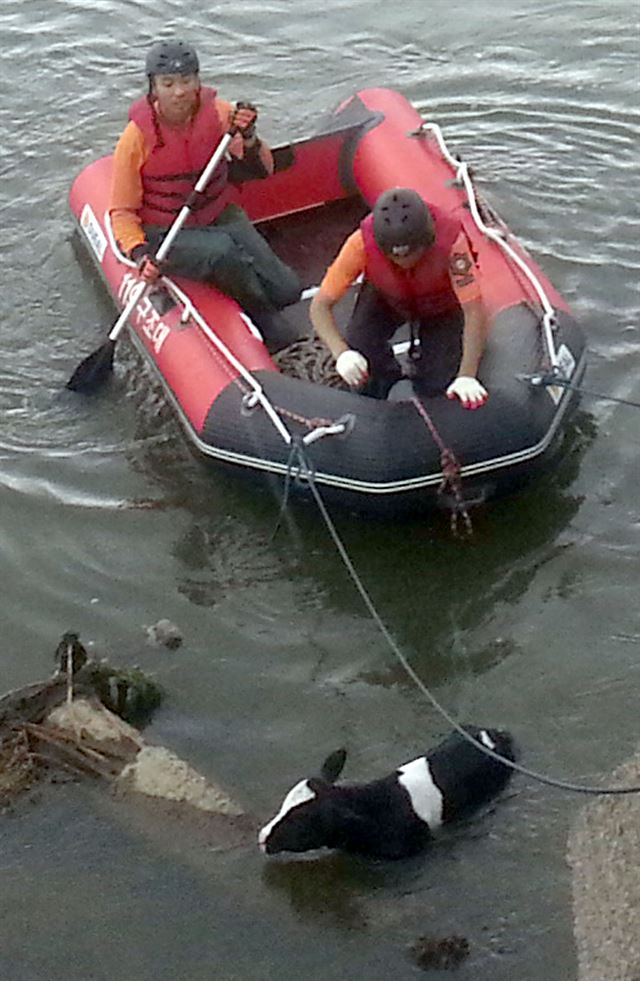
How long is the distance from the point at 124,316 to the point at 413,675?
2.35 meters

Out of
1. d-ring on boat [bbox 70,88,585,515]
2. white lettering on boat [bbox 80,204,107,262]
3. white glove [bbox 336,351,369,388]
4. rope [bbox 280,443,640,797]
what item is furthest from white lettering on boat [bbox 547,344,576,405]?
white lettering on boat [bbox 80,204,107,262]

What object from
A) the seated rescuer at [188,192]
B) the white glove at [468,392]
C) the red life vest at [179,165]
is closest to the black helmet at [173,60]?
the seated rescuer at [188,192]

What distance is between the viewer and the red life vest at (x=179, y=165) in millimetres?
6367

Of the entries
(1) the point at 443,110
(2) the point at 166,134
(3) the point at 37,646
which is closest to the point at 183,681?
(3) the point at 37,646

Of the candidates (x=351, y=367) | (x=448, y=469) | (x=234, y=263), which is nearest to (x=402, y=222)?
(x=351, y=367)

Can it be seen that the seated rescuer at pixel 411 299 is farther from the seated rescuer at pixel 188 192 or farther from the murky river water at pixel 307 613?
the seated rescuer at pixel 188 192

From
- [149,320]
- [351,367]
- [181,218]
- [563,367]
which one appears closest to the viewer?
[351,367]

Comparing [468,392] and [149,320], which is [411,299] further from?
[149,320]

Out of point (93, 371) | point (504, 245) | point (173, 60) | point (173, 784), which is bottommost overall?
point (173, 784)

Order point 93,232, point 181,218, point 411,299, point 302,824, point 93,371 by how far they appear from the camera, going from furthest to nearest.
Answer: point 93,232, point 93,371, point 181,218, point 411,299, point 302,824

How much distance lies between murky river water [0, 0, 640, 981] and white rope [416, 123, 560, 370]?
552 millimetres

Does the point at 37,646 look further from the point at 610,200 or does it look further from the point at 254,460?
the point at 610,200

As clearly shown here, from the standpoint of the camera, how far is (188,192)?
21.4 feet

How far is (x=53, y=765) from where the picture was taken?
4.84 metres
